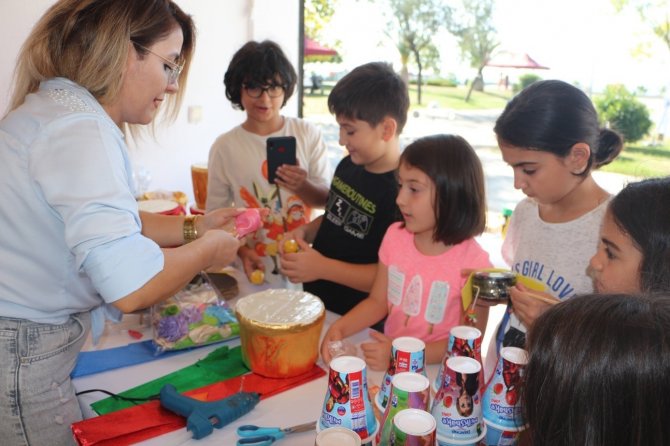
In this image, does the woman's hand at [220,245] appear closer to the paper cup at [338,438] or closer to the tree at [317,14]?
the paper cup at [338,438]

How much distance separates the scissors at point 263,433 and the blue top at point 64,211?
1.09ft

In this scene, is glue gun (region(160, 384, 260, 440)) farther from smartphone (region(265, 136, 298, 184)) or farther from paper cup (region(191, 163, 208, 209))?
paper cup (region(191, 163, 208, 209))

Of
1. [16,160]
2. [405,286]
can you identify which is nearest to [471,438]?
[405,286]

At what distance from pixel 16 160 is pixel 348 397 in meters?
0.71

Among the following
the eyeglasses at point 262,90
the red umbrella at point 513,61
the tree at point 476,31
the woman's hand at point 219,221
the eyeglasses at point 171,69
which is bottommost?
the woman's hand at point 219,221

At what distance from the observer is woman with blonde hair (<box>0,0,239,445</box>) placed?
2.90 ft

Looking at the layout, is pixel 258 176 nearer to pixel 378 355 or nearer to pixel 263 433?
pixel 378 355

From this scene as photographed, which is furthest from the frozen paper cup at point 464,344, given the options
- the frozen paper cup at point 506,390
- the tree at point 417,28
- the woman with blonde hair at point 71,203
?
the tree at point 417,28

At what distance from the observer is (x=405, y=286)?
54.6 inches

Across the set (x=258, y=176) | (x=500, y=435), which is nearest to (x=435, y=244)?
(x=500, y=435)

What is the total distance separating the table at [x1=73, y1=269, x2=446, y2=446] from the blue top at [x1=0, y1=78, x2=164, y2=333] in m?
0.21

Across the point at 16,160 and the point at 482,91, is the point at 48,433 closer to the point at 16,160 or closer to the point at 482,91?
the point at 16,160

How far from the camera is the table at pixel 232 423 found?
0.98 m

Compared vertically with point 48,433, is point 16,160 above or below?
above
